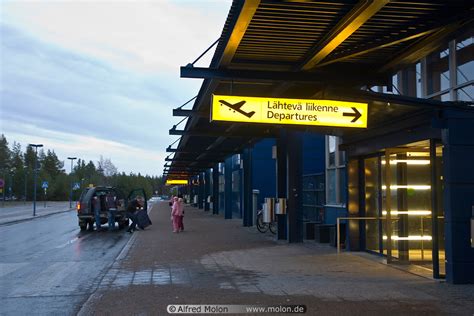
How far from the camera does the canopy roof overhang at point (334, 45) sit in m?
8.20

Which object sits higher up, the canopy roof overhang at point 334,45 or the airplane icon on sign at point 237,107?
the canopy roof overhang at point 334,45

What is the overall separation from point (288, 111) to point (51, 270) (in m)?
6.13

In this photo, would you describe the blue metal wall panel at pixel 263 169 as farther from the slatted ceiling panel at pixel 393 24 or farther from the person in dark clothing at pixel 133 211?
the slatted ceiling panel at pixel 393 24

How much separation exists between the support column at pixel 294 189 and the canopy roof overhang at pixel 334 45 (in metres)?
4.80

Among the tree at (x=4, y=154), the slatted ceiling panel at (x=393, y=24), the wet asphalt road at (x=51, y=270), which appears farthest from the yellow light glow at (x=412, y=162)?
the tree at (x=4, y=154)

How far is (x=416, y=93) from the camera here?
13.4 meters

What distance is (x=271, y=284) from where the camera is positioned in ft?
32.4

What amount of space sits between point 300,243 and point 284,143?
3742 mm

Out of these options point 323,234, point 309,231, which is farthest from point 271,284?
point 309,231

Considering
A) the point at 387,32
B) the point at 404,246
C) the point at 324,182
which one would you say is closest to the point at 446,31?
the point at 387,32

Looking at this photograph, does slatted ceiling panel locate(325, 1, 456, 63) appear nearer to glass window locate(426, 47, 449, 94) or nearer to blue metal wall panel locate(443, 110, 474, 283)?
blue metal wall panel locate(443, 110, 474, 283)

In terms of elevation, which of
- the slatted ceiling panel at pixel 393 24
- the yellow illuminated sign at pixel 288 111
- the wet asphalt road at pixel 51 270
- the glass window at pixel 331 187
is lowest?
the wet asphalt road at pixel 51 270

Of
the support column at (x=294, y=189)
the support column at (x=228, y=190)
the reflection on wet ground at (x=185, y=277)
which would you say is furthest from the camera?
the support column at (x=228, y=190)

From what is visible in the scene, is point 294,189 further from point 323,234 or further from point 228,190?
point 228,190
